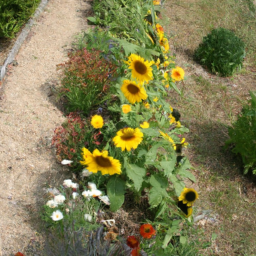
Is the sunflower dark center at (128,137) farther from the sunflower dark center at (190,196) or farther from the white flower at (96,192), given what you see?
the sunflower dark center at (190,196)

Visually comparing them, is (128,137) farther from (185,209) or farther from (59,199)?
(185,209)

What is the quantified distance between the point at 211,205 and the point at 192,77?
219 cm

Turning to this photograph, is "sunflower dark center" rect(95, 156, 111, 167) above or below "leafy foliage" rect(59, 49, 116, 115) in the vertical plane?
above

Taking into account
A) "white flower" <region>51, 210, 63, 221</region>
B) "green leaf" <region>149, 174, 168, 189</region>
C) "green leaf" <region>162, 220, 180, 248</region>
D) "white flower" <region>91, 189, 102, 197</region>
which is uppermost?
"green leaf" <region>149, 174, 168, 189</region>

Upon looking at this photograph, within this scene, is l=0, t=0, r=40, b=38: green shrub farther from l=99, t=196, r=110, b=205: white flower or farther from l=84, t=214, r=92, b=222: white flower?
l=84, t=214, r=92, b=222: white flower

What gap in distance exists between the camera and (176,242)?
8.89ft

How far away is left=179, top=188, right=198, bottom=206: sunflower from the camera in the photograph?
2723 millimetres

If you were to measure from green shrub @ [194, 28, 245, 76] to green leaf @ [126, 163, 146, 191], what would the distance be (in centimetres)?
292

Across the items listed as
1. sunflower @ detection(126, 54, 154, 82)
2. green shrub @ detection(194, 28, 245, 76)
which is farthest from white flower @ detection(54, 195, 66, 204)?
green shrub @ detection(194, 28, 245, 76)

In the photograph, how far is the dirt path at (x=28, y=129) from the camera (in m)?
2.74

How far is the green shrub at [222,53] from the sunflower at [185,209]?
2.79 meters

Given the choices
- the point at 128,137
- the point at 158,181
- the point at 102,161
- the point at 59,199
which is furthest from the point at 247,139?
the point at 59,199

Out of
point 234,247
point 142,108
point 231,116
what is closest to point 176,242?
point 234,247

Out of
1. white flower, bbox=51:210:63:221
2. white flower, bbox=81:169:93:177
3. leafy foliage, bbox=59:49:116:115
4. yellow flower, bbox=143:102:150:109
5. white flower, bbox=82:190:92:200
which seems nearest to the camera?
white flower, bbox=51:210:63:221
